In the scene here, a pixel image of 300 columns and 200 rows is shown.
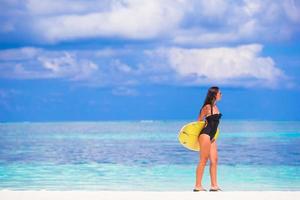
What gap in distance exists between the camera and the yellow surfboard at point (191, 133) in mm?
9062

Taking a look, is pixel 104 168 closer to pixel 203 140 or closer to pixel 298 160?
pixel 298 160

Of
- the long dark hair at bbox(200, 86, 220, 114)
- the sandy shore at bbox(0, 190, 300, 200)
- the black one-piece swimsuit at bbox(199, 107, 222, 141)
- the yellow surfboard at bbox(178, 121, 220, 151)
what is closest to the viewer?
the sandy shore at bbox(0, 190, 300, 200)

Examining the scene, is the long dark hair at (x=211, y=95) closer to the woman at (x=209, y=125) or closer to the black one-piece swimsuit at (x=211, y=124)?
the woman at (x=209, y=125)

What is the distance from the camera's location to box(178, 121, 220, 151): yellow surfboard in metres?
9.06

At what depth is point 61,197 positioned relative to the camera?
8078 millimetres

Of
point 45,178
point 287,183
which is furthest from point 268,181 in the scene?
point 45,178

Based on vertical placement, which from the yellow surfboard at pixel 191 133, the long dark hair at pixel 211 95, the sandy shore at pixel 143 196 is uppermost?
the long dark hair at pixel 211 95

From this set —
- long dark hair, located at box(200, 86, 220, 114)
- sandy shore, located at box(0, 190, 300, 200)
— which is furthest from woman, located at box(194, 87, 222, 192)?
sandy shore, located at box(0, 190, 300, 200)

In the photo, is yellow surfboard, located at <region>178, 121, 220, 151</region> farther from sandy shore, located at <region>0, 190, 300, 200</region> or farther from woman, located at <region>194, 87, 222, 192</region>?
sandy shore, located at <region>0, 190, 300, 200</region>

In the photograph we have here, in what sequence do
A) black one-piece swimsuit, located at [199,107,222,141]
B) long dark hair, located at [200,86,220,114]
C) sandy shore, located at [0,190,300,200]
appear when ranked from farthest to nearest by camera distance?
black one-piece swimsuit, located at [199,107,222,141], long dark hair, located at [200,86,220,114], sandy shore, located at [0,190,300,200]

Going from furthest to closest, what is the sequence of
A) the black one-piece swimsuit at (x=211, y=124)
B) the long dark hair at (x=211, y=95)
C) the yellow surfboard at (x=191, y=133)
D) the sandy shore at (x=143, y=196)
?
the yellow surfboard at (x=191, y=133), the black one-piece swimsuit at (x=211, y=124), the long dark hair at (x=211, y=95), the sandy shore at (x=143, y=196)

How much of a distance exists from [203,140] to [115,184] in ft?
23.2

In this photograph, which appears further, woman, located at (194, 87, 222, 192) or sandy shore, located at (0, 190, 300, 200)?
woman, located at (194, 87, 222, 192)

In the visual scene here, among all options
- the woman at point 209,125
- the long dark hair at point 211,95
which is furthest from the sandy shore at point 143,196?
the long dark hair at point 211,95
